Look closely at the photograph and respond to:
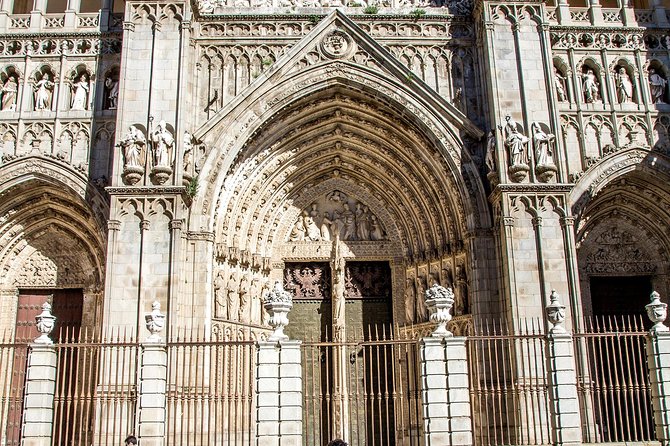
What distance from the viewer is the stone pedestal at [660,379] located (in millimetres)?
11062

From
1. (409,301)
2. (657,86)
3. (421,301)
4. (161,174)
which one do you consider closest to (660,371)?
(421,301)

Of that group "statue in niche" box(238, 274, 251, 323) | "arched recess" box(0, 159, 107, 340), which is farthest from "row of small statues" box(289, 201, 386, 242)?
"arched recess" box(0, 159, 107, 340)

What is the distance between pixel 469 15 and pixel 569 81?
2958 millimetres

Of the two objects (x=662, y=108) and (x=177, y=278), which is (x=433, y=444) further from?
(x=662, y=108)

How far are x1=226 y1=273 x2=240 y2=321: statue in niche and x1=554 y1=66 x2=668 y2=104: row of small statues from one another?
356 inches

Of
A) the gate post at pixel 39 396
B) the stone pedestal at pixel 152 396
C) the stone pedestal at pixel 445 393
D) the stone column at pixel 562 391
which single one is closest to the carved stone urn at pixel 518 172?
the stone column at pixel 562 391

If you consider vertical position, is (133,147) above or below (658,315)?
above

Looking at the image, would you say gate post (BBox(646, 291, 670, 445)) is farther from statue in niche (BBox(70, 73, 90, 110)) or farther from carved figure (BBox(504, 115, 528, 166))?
statue in niche (BBox(70, 73, 90, 110))

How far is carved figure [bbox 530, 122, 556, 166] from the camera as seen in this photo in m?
15.3

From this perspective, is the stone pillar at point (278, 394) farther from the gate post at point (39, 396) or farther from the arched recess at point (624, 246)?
the arched recess at point (624, 246)

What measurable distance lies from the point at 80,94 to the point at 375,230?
8.11 metres

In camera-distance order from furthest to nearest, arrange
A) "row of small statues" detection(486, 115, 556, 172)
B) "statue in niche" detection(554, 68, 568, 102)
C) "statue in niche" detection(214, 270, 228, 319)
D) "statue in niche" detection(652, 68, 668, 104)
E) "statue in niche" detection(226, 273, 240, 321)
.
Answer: "statue in niche" detection(652, 68, 668, 104) → "statue in niche" detection(554, 68, 568, 102) → "statue in niche" detection(226, 273, 240, 321) → "statue in niche" detection(214, 270, 228, 319) → "row of small statues" detection(486, 115, 556, 172)

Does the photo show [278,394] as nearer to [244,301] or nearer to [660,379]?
[244,301]

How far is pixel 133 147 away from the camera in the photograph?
1520 cm
